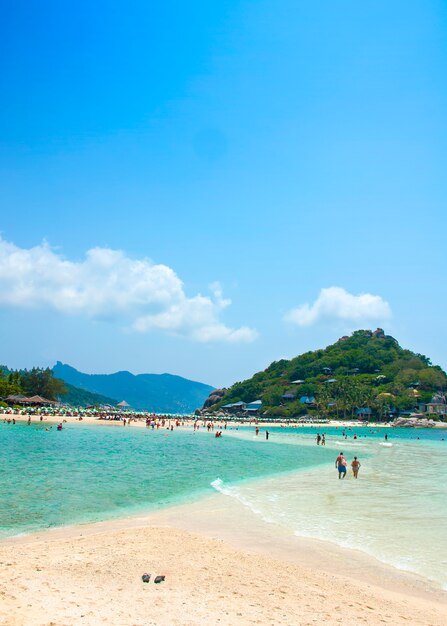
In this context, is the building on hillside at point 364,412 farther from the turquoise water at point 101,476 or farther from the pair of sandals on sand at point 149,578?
the pair of sandals on sand at point 149,578

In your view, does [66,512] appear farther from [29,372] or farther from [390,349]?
[390,349]

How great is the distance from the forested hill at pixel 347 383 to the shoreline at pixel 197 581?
13200cm

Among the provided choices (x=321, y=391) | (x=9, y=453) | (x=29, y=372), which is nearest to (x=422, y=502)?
(x=9, y=453)

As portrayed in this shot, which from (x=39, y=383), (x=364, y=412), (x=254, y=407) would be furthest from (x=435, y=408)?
(x=39, y=383)

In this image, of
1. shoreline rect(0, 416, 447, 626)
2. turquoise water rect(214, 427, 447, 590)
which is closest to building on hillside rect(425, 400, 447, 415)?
turquoise water rect(214, 427, 447, 590)

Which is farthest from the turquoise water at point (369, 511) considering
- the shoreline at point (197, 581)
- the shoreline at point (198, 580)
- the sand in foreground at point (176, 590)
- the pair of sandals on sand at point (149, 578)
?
Answer: the pair of sandals on sand at point (149, 578)

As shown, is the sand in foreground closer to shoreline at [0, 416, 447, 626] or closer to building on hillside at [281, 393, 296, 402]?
shoreline at [0, 416, 447, 626]

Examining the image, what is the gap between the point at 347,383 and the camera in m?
142

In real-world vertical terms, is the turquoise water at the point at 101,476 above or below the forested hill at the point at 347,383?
below

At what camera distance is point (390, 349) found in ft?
620

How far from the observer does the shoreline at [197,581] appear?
8.06m

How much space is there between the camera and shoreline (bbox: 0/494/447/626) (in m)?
8.06

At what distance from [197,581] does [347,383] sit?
453 feet

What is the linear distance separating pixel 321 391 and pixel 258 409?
25.0m
